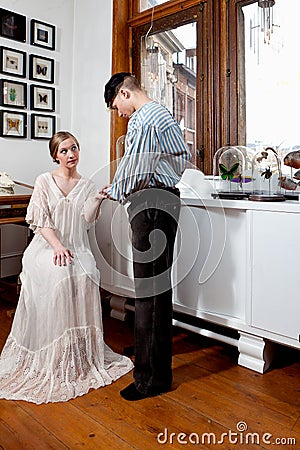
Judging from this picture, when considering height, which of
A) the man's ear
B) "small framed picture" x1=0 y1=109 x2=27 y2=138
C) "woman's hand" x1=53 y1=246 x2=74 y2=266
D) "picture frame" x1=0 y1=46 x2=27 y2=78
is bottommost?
"woman's hand" x1=53 y1=246 x2=74 y2=266

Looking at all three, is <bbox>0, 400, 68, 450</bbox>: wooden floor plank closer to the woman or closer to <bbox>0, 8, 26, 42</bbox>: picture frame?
the woman

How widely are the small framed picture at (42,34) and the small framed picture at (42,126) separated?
1.97 feet

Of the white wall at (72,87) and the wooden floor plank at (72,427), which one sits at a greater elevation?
the white wall at (72,87)

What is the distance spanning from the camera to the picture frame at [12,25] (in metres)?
3.38

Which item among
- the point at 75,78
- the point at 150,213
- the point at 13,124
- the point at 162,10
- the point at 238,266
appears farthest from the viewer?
the point at 75,78

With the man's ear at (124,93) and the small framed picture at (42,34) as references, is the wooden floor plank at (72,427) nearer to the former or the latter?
the man's ear at (124,93)

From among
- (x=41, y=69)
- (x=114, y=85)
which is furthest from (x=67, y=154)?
(x=41, y=69)

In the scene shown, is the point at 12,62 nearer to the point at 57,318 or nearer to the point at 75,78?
the point at 75,78

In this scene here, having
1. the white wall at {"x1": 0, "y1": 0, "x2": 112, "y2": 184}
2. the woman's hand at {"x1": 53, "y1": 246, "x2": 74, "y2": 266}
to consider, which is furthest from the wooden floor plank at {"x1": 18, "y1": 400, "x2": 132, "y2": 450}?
the white wall at {"x1": 0, "y1": 0, "x2": 112, "y2": 184}

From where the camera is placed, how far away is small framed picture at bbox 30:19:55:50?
358cm

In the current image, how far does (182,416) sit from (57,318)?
75 cm

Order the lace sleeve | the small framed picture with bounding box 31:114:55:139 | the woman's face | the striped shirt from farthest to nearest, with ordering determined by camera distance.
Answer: the small framed picture with bounding box 31:114:55:139 → the woman's face → the lace sleeve → the striped shirt

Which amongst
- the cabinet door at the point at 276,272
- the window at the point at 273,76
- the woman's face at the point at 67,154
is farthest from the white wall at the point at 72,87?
the cabinet door at the point at 276,272

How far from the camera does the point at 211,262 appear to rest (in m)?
2.36
